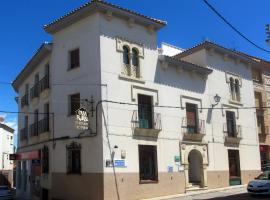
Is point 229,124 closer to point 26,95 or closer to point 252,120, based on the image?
point 252,120

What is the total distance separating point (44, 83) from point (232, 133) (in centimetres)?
1333

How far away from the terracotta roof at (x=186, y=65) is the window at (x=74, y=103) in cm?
548

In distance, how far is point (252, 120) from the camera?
30.9 m

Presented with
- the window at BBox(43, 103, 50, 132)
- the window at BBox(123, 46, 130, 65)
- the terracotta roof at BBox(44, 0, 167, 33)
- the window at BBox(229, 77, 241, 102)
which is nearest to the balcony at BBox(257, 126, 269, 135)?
the window at BBox(229, 77, 241, 102)

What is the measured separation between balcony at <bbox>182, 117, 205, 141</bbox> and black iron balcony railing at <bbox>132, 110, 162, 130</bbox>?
2.45m

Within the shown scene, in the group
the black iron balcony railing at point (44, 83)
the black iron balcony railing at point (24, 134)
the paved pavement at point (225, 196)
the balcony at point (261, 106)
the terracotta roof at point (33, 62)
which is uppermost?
the terracotta roof at point (33, 62)

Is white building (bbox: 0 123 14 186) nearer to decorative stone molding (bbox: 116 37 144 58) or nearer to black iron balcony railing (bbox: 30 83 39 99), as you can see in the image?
black iron balcony railing (bbox: 30 83 39 99)

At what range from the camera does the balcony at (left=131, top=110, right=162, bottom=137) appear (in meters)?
21.8

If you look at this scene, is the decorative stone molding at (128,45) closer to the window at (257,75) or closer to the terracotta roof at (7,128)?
the window at (257,75)

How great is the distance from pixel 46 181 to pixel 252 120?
15878 mm

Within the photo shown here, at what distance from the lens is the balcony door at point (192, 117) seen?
25.6 meters

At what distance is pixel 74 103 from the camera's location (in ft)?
73.8

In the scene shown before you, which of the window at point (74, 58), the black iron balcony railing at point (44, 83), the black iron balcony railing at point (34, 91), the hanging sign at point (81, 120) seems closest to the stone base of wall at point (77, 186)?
the hanging sign at point (81, 120)

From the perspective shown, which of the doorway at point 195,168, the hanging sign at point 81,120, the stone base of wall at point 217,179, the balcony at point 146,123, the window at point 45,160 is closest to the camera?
the hanging sign at point 81,120
